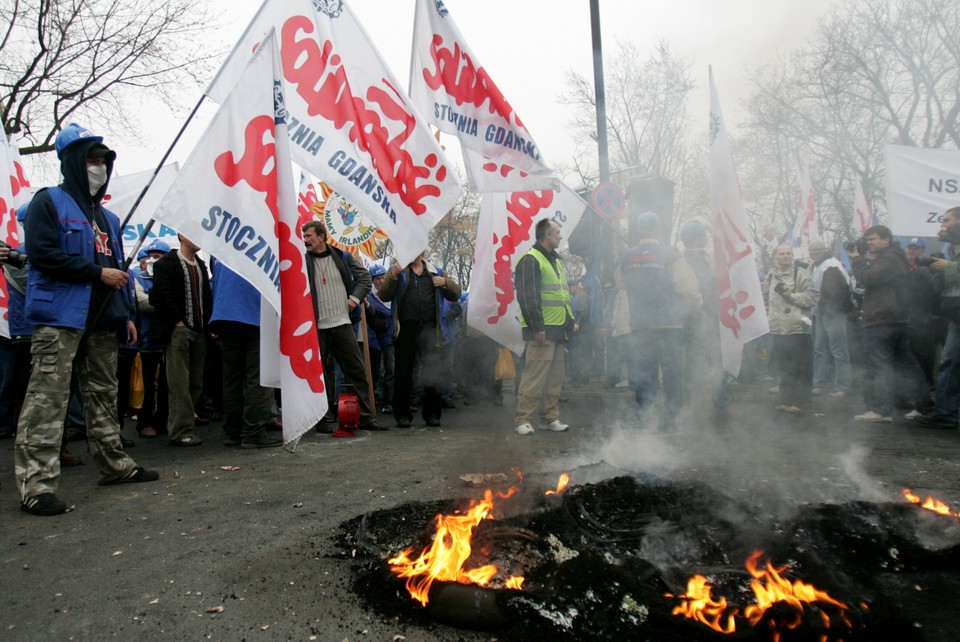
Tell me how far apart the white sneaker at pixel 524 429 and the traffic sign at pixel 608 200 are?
5071 mm

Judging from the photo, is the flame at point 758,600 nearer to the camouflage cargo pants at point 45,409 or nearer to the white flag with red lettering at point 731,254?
the white flag with red lettering at point 731,254

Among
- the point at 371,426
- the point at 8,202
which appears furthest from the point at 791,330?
the point at 8,202

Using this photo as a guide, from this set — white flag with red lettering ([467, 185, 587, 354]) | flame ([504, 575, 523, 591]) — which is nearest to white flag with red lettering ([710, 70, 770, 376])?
white flag with red lettering ([467, 185, 587, 354])

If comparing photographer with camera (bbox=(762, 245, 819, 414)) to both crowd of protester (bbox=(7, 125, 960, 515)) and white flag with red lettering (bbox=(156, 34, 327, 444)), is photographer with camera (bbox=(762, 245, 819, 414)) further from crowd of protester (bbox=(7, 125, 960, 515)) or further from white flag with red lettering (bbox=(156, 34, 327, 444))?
white flag with red lettering (bbox=(156, 34, 327, 444))

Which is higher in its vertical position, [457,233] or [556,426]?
[457,233]

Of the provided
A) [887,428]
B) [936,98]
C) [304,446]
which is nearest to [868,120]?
[936,98]

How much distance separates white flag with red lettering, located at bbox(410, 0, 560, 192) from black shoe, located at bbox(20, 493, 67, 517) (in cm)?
385

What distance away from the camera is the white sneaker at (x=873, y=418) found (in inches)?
268

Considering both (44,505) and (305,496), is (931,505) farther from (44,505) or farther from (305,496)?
(44,505)

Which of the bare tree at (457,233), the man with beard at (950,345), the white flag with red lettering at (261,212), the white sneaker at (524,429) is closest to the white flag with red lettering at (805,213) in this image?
the man with beard at (950,345)

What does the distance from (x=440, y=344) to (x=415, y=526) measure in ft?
13.8

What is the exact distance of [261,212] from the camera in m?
4.15

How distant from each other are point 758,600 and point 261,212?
353cm

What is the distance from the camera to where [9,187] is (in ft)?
21.7
